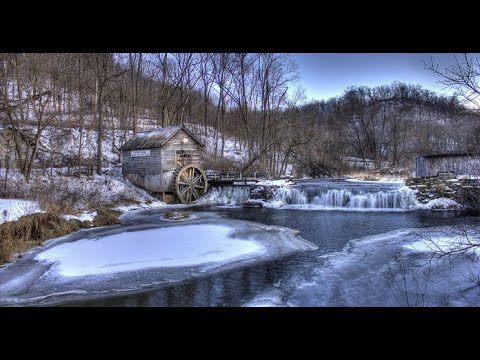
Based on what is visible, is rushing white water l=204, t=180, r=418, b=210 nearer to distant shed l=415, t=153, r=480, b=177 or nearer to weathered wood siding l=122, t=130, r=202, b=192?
weathered wood siding l=122, t=130, r=202, b=192

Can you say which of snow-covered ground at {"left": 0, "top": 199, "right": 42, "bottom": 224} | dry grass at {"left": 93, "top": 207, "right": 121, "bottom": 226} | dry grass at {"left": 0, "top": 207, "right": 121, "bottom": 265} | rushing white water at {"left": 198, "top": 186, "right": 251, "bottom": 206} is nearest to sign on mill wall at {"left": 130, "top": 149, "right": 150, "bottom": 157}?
rushing white water at {"left": 198, "top": 186, "right": 251, "bottom": 206}

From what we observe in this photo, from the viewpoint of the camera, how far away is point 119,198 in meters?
19.6

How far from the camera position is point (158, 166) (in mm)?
22094

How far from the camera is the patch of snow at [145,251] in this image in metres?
8.37

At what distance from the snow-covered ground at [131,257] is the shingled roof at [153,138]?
9.39 meters

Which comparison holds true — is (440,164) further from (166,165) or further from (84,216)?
(84,216)

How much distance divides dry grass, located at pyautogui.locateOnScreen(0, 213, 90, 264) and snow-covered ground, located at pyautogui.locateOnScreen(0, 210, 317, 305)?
0.33 meters

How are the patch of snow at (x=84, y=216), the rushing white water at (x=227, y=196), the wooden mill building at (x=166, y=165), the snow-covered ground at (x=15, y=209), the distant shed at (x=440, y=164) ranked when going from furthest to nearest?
the distant shed at (x=440, y=164), the rushing white water at (x=227, y=196), the wooden mill building at (x=166, y=165), the patch of snow at (x=84, y=216), the snow-covered ground at (x=15, y=209)

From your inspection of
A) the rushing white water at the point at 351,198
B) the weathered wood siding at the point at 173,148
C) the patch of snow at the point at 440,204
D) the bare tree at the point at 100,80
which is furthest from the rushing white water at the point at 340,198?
the bare tree at the point at 100,80

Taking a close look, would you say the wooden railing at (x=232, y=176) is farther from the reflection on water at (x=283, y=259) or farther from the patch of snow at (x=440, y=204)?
the patch of snow at (x=440, y=204)
